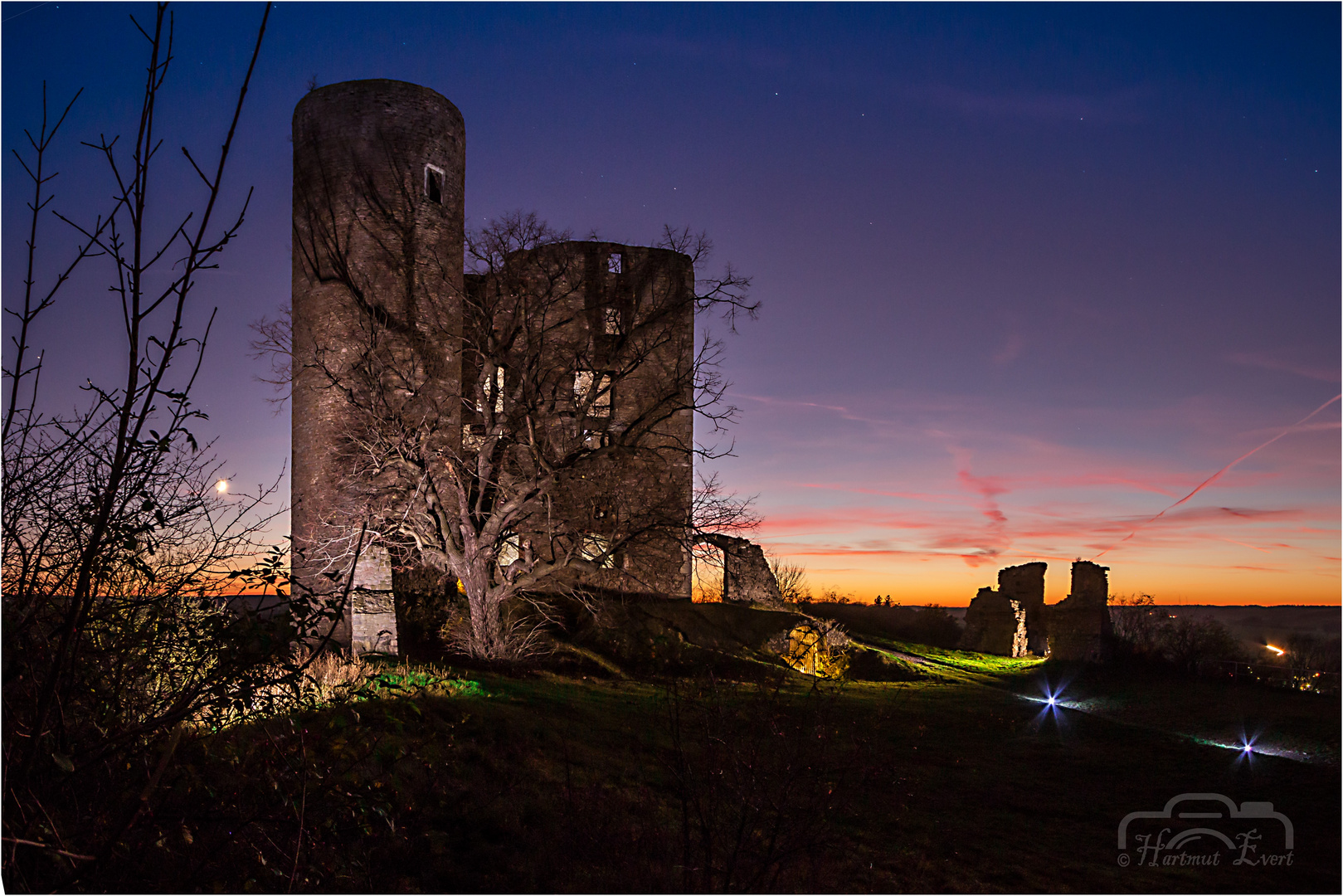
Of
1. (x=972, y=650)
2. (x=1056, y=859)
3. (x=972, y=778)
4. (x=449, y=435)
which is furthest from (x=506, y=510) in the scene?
(x=972, y=650)

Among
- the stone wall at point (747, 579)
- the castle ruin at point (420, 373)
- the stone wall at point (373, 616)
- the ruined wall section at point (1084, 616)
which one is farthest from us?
the stone wall at point (747, 579)

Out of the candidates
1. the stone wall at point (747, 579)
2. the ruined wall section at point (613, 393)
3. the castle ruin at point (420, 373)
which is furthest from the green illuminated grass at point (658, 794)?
the stone wall at point (747, 579)

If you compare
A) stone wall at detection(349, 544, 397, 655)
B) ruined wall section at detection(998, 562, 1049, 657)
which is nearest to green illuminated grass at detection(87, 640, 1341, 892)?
stone wall at detection(349, 544, 397, 655)

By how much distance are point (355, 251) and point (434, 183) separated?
2.28m

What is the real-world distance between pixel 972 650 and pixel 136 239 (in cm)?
2487

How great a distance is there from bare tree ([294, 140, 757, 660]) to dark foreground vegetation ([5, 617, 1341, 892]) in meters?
2.47

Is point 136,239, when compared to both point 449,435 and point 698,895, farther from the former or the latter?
point 449,435

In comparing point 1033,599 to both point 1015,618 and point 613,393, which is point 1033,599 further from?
point 613,393

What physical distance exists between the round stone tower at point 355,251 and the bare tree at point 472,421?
0.04 metres

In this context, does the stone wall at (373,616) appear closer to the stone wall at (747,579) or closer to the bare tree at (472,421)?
the bare tree at (472,421)

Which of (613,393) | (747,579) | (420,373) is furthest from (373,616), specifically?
(747,579)

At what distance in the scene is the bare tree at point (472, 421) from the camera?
1463 centimetres

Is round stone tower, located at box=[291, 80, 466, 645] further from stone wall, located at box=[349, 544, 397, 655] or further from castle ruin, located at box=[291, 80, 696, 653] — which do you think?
stone wall, located at box=[349, 544, 397, 655]

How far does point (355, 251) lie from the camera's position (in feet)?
55.7
